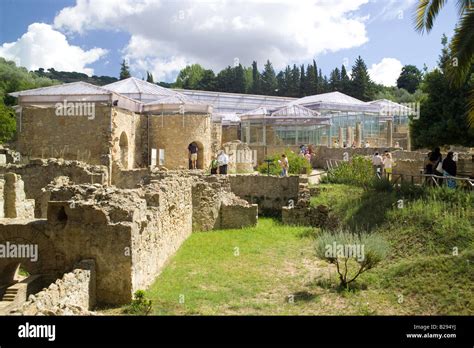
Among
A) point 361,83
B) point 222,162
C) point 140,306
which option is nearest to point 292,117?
point 222,162

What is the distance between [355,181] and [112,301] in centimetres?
1280

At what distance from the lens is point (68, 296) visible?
712 centimetres

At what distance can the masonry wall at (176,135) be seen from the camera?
24.8 m

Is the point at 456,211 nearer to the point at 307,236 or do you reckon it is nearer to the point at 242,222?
the point at 307,236

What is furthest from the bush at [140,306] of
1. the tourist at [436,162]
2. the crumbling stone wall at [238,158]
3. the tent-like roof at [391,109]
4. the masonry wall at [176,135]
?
the tent-like roof at [391,109]

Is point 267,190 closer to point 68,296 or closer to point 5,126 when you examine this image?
point 68,296

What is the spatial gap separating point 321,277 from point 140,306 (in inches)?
166

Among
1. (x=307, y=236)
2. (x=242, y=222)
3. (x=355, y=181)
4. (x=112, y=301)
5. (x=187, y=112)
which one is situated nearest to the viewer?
→ (x=112, y=301)

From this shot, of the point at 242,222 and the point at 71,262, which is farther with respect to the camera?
the point at 242,222

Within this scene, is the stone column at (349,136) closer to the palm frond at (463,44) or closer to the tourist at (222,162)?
the tourist at (222,162)

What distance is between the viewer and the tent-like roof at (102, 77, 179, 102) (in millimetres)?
31550
